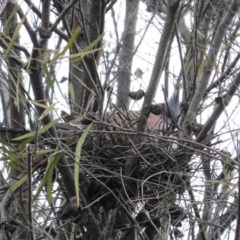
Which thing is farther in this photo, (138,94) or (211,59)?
(138,94)

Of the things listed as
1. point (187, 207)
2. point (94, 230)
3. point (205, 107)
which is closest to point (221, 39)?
point (205, 107)

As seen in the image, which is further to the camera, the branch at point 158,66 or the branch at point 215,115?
the branch at point 215,115

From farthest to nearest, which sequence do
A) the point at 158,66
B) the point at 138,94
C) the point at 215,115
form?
the point at 138,94 → the point at 215,115 → the point at 158,66

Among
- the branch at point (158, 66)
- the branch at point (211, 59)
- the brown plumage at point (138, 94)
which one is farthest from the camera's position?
the brown plumage at point (138, 94)

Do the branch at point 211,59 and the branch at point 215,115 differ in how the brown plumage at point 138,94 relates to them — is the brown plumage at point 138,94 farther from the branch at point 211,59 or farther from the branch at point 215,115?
the branch at point 215,115

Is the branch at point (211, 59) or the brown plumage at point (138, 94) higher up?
the branch at point (211, 59)

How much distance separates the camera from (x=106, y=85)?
2912 mm

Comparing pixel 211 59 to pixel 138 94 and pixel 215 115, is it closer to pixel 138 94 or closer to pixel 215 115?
pixel 215 115

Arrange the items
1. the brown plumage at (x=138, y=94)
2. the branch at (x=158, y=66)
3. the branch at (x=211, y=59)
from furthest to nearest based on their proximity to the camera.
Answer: the brown plumage at (x=138, y=94) < the branch at (x=211, y=59) < the branch at (x=158, y=66)

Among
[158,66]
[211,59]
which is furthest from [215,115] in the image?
[158,66]

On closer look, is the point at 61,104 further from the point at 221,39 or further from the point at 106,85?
the point at 221,39

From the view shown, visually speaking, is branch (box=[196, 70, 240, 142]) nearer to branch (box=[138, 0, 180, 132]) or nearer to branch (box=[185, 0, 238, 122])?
branch (box=[185, 0, 238, 122])

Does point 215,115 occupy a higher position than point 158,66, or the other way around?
point 158,66

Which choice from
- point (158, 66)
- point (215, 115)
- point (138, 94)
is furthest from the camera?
point (138, 94)
